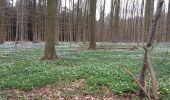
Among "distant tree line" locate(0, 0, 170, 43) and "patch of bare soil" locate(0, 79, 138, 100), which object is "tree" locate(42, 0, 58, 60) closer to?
"patch of bare soil" locate(0, 79, 138, 100)

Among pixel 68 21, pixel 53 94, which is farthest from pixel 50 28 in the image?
pixel 68 21

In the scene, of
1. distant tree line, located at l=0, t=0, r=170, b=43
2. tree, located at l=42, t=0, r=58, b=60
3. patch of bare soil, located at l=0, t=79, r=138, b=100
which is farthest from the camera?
distant tree line, located at l=0, t=0, r=170, b=43

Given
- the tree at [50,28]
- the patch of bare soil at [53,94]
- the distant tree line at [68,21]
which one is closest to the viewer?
the patch of bare soil at [53,94]

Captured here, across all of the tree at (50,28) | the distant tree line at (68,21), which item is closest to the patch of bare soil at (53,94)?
the tree at (50,28)

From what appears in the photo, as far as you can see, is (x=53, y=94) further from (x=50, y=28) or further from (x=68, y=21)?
(x=68, y=21)

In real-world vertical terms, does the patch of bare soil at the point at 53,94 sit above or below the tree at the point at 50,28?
below

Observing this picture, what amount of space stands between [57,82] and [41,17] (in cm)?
5154

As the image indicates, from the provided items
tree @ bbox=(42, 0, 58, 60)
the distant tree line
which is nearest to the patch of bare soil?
tree @ bbox=(42, 0, 58, 60)

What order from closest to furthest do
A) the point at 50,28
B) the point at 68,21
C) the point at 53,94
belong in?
the point at 53,94
the point at 50,28
the point at 68,21

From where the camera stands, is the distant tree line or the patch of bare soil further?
the distant tree line

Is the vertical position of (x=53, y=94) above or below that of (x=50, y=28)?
below

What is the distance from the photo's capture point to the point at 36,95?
35.4 ft

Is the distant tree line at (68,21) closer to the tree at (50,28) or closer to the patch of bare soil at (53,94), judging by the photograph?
the tree at (50,28)

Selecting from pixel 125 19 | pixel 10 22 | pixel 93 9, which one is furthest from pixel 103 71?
pixel 125 19
